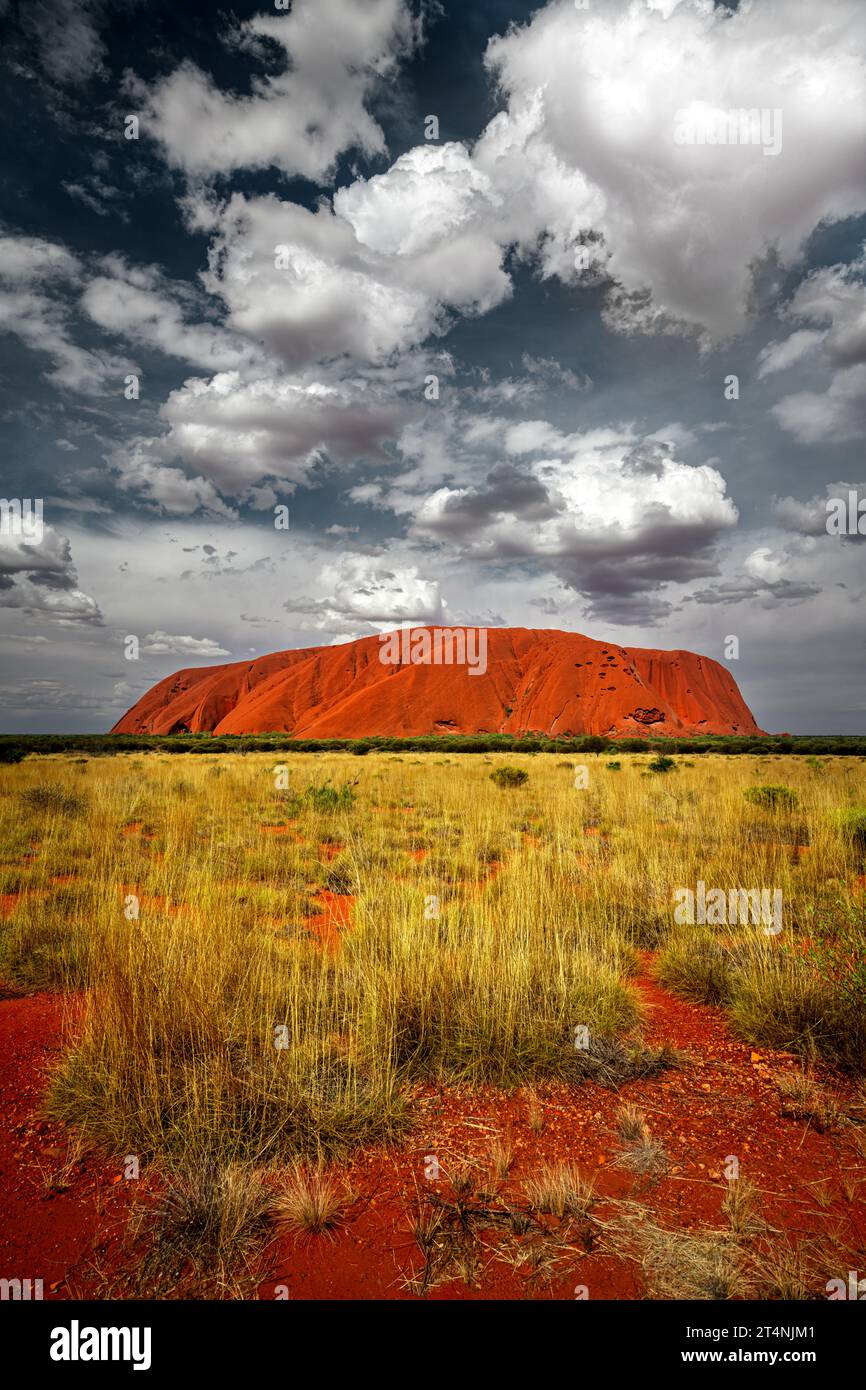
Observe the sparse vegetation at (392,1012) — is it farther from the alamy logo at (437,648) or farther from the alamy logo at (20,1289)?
the alamy logo at (437,648)

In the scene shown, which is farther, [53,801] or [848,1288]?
[53,801]

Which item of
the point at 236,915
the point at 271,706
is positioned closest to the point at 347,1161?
the point at 236,915

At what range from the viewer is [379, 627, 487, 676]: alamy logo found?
363 ft

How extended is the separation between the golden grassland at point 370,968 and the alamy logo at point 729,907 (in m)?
0.16

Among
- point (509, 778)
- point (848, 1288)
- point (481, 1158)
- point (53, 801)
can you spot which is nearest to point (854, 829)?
point (848, 1288)

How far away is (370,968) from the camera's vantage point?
3.85m

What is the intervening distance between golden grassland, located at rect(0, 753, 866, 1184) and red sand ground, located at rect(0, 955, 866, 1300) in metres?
0.19

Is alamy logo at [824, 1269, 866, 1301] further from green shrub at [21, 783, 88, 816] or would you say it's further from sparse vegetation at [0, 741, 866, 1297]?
green shrub at [21, 783, 88, 816]

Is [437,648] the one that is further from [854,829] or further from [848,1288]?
[848,1288]
